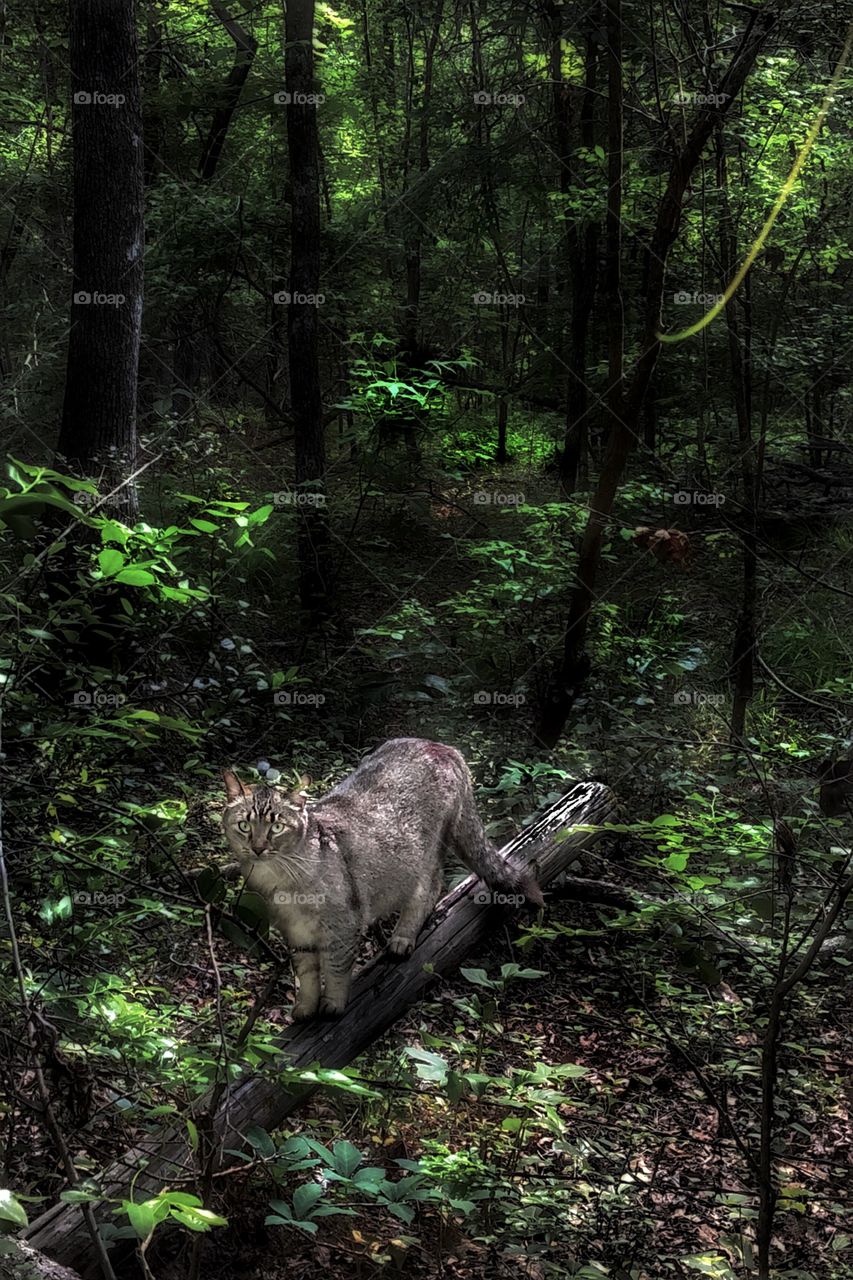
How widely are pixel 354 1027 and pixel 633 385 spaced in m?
3.98

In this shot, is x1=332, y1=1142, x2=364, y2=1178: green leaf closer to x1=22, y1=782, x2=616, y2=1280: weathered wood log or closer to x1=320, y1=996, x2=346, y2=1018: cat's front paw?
x1=22, y1=782, x2=616, y2=1280: weathered wood log

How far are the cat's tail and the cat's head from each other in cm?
110

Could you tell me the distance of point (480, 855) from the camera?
457 centimetres

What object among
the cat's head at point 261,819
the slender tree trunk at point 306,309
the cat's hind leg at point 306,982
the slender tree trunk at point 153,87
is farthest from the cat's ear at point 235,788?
the slender tree trunk at point 153,87

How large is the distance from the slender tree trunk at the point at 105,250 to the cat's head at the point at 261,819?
12.4ft

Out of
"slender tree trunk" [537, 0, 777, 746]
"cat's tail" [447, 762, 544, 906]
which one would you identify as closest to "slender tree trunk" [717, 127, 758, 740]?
"slender tree trunk" [537, 0, 777, 746]

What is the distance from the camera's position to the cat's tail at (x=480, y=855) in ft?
14.7

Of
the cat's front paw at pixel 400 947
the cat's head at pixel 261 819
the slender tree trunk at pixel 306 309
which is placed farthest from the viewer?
the slender tree trunk at pixel 306 309

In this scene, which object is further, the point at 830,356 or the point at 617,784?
the point at 830,356

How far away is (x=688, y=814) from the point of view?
6105 millimetres

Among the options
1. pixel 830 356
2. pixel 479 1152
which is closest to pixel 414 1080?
pixel 479 1152

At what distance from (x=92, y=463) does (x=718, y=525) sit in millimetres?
5216

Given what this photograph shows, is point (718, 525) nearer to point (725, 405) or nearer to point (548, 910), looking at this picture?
point (725, 405)

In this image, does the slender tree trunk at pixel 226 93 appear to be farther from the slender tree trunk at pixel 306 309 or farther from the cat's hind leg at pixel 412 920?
the cat's hind leg at pixel 412 920
